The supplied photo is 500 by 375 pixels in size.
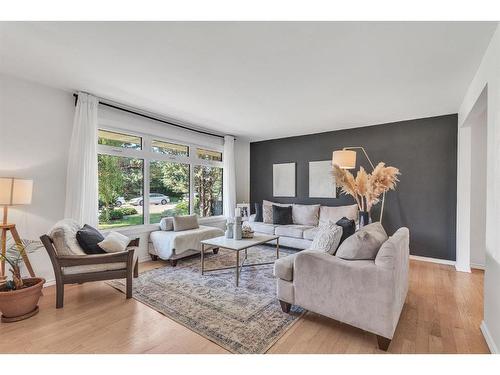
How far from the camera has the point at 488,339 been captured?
1.83m

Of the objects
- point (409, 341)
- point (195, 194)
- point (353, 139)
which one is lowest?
point (409, 341)

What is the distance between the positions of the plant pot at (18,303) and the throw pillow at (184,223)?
203 centimetres

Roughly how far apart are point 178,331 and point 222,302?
1.91ft

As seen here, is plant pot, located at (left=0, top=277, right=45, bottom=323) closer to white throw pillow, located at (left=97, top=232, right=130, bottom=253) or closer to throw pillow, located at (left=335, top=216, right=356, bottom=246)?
white throw pillow, located at (left=97, top=232, right=130, bottom=253)

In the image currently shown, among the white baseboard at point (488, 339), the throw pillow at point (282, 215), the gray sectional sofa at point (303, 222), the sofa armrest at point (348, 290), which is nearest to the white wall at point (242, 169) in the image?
the gray sectional sofa at point (303, 222)

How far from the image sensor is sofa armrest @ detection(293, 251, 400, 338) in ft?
5.74

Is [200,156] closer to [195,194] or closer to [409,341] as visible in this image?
[195,194]

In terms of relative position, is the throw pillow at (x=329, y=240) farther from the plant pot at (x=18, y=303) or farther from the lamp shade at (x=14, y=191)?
the lamp shade at (x=14, y=191)

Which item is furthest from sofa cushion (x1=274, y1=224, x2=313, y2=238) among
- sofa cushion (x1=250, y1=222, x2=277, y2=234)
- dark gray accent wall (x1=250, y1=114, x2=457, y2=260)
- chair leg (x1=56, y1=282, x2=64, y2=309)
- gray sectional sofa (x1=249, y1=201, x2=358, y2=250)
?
chair leg (x1=56, y1=282, x2=64, y2=309)

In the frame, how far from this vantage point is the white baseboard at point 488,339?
1700 millimetres

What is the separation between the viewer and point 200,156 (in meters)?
5.26

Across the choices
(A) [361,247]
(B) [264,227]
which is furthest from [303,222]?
(A) [361,247]

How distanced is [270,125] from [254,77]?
6.98ft
